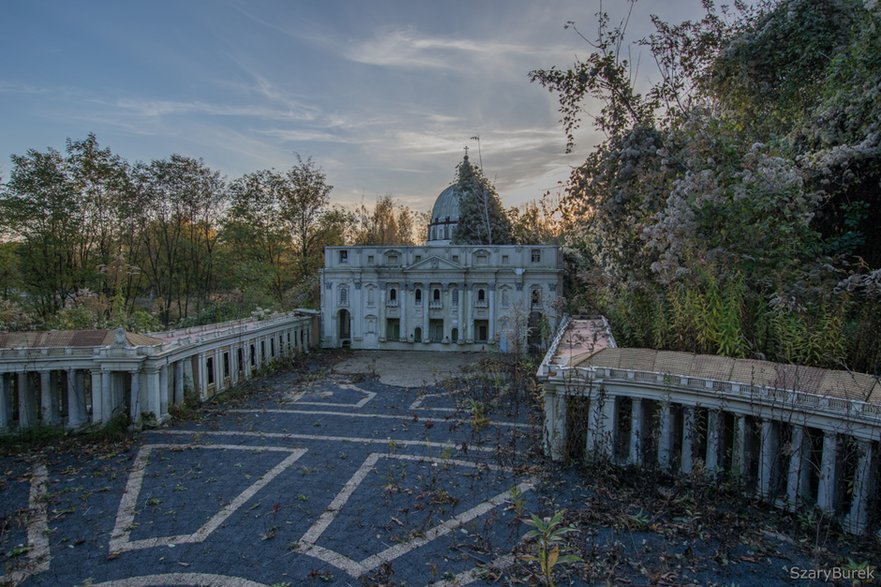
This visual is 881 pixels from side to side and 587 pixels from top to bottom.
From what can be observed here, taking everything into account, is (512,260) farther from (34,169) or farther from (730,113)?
(34,169)

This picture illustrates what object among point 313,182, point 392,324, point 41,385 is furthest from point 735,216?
point 313,182

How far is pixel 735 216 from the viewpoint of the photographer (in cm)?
1159

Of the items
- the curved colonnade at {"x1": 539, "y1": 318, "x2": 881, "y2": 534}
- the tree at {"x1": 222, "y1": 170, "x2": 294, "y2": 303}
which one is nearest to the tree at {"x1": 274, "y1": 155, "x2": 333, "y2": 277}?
the tree at {"x1": 222, "y1": 170, "x2": 294, "y2": 303}

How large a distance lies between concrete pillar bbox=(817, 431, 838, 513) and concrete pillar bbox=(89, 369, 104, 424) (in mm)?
19099

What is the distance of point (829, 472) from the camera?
8016 millimetres

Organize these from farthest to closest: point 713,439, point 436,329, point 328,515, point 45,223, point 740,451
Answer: point 436,329, point 45,223, point 713,439, point 328,515, point 740,451

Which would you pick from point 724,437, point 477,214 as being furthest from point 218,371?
point 477,214

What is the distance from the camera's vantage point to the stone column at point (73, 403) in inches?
594

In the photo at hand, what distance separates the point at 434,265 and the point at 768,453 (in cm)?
2639

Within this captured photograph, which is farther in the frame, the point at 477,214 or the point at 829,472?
the point at 477,214

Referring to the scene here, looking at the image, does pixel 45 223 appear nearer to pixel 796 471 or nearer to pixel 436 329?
pixel 436 329

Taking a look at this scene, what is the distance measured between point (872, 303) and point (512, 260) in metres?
23.8

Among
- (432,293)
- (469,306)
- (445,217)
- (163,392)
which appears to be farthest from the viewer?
(445,217)

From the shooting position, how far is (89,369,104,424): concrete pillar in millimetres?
15070
